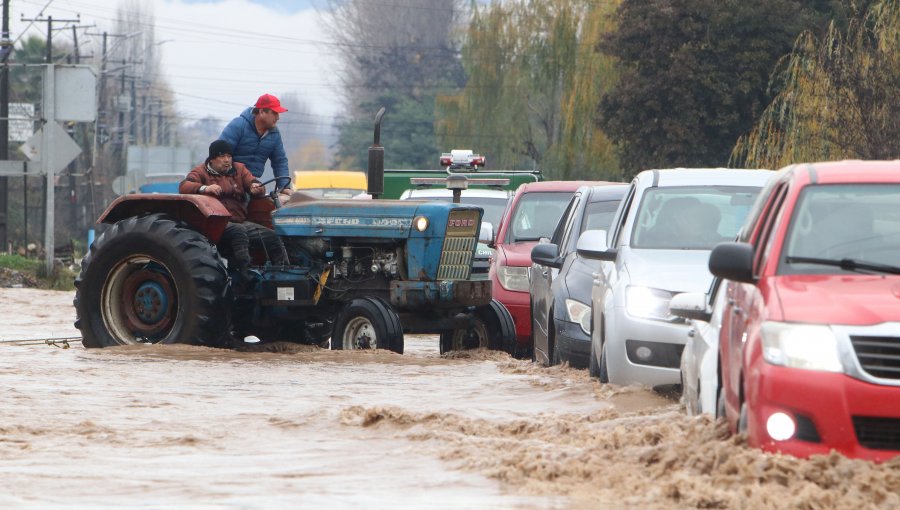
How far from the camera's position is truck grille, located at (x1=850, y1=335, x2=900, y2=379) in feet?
21.7

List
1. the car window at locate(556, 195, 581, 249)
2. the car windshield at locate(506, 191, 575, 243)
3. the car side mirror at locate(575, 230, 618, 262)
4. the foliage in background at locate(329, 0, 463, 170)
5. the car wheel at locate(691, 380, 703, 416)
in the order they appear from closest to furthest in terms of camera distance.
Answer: the car wheel at locate(691, 380, 703, 416), the car side mirror at locate(575, 230, 618, 262), the car window at locate(556, 195, 581, 249), the car windshield at locate(506, 191, 575, 243), the foliage in background at locate(329, 0, 463, 170)

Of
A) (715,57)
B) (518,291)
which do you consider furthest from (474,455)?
(715,57)

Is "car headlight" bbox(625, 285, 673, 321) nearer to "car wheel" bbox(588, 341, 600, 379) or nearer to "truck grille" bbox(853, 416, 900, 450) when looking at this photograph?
"car wheel" bbox(588, 341, 600, 379)

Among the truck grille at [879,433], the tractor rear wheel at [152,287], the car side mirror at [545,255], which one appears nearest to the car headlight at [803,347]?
the truck grille at [879,433]

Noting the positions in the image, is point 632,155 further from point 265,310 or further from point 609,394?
point 609,394

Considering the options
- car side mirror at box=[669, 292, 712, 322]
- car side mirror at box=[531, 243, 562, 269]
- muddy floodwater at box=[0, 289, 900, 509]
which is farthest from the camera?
car side mirror at box=[531, 243, 562, 269]

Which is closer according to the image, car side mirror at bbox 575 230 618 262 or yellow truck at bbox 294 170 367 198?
car side mirror at bbox 575 230 618 262

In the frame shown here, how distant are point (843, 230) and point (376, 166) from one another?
729 cm

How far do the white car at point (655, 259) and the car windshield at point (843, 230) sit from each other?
9.45 ft

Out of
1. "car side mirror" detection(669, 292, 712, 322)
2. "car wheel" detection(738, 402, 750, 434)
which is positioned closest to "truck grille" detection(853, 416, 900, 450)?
"car wheel" detection(738, 402, 750, 434)

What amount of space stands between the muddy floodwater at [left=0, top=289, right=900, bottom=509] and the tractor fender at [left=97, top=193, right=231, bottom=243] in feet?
4.19

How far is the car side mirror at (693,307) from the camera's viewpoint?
875 cm

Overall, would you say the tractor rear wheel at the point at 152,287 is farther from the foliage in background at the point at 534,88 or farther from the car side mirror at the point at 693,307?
the foliage in background at the point at 534,88

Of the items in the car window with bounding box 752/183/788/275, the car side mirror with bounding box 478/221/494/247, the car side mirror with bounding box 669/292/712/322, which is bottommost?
the car side mirror with bounding box 478/221/494/247
